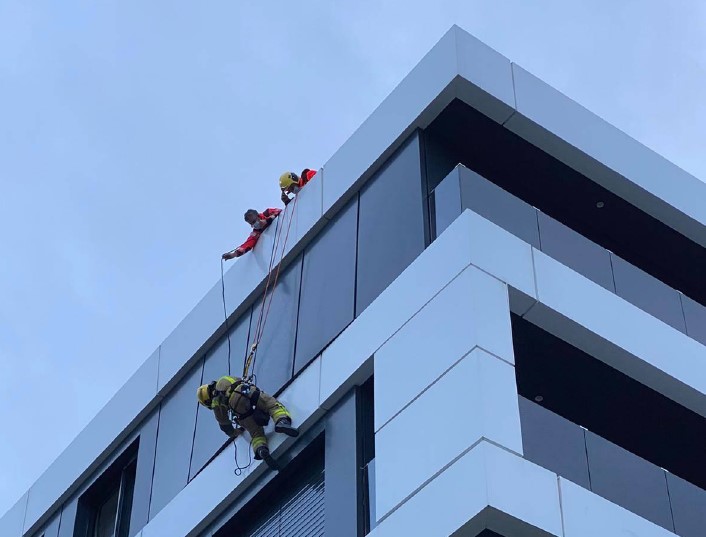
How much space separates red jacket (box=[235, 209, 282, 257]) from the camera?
2134 centimetres

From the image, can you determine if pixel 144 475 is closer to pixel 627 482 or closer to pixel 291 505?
pixel 291 505

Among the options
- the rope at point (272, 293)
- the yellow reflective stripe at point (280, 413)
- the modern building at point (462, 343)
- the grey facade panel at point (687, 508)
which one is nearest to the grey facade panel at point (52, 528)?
the modern building at point (462, 343)

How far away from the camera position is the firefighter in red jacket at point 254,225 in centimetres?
2136

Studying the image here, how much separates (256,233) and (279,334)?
2331mm

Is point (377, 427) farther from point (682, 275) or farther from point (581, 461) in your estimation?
point (682, 275)

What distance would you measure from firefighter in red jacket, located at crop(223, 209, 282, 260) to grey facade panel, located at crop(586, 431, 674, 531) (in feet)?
24.7

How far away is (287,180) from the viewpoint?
21031 millimetres

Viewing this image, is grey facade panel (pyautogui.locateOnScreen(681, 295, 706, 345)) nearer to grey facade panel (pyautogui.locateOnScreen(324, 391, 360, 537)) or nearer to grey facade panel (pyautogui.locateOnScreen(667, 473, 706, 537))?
grey facade panel (pyautogui.locateOnScreen(667, 473, 706, 537))

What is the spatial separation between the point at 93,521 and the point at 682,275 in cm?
1014

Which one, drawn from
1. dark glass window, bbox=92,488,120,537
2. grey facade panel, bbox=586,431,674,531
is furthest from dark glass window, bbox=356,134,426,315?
dark glass window, bbox=92,488,120,537

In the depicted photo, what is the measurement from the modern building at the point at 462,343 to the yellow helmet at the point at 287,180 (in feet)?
1.92

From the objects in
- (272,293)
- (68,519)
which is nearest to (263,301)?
(272,293)

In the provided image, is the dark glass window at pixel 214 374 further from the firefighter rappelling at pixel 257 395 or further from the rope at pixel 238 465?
the rope at pixel 238 465

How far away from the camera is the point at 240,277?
21453mm
